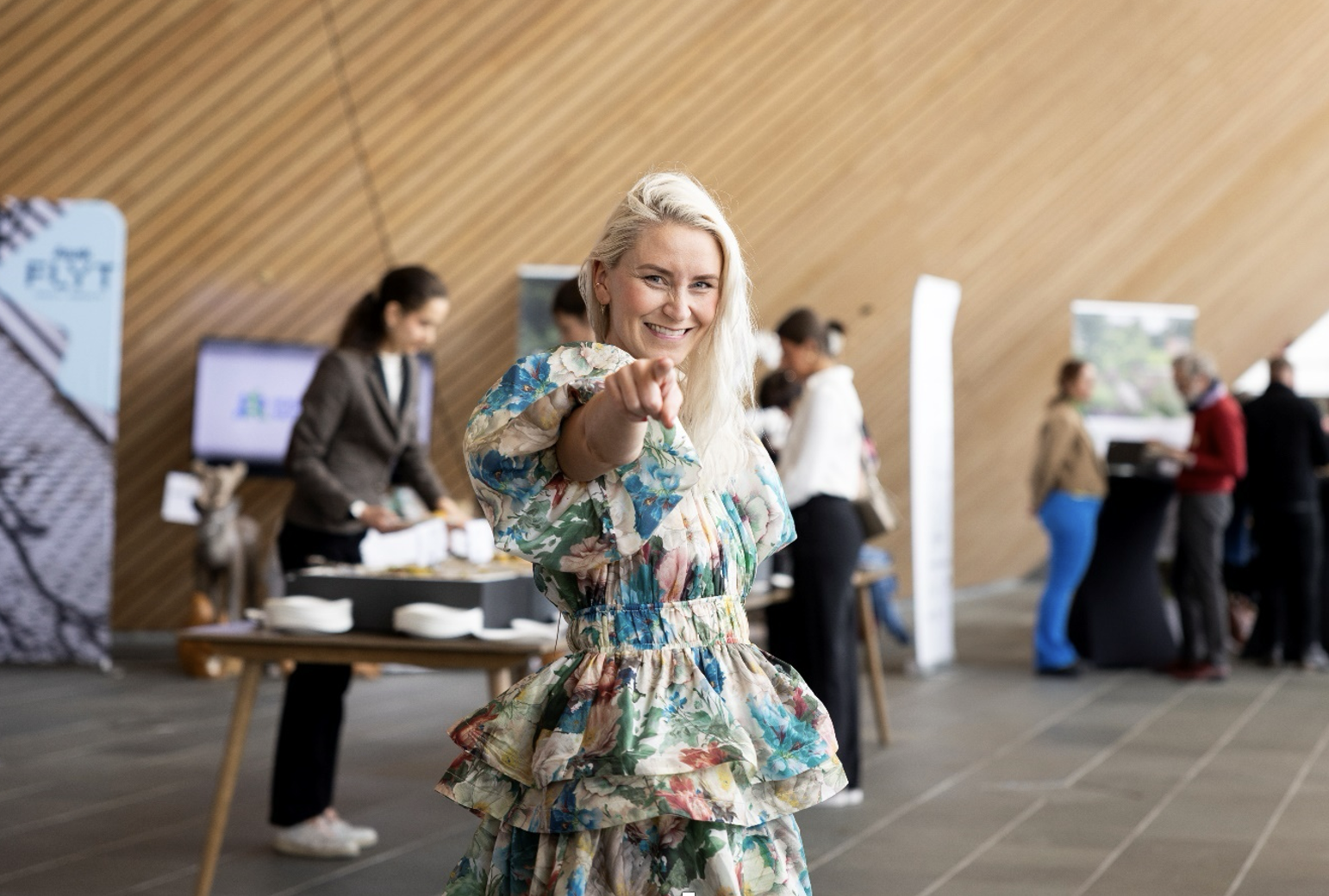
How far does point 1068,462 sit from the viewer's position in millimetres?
8648

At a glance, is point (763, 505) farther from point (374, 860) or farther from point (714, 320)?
point (374, 860)

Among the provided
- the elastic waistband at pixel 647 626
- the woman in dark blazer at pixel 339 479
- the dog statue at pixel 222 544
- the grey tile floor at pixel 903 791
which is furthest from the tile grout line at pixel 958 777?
the dog statue at pixel 222 544

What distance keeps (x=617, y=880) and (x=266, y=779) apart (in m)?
4.16

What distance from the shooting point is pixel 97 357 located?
830cm

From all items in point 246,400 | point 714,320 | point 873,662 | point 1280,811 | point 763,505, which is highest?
point 246,400

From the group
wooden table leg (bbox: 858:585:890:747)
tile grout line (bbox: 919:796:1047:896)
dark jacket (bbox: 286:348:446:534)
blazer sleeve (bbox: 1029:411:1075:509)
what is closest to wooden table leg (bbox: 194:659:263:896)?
dark jacket (bbox: 286:348:446:534)

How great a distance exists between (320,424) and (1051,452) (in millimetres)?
5198

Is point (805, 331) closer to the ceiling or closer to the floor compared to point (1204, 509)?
closer to the ceiling

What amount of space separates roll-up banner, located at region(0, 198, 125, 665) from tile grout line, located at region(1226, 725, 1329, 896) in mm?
5805

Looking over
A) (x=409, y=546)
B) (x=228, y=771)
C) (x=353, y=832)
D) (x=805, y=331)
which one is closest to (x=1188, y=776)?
(x=805, y=331)

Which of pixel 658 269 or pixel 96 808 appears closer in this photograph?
pixel 658 269

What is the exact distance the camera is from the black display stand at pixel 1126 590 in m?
9.12

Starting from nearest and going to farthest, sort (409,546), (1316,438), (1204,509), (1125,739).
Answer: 1. (409,546)
2. (1125,739)
3. (1204,509)
4. (1316,438)

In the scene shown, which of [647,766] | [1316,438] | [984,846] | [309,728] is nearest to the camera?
[647,766]
